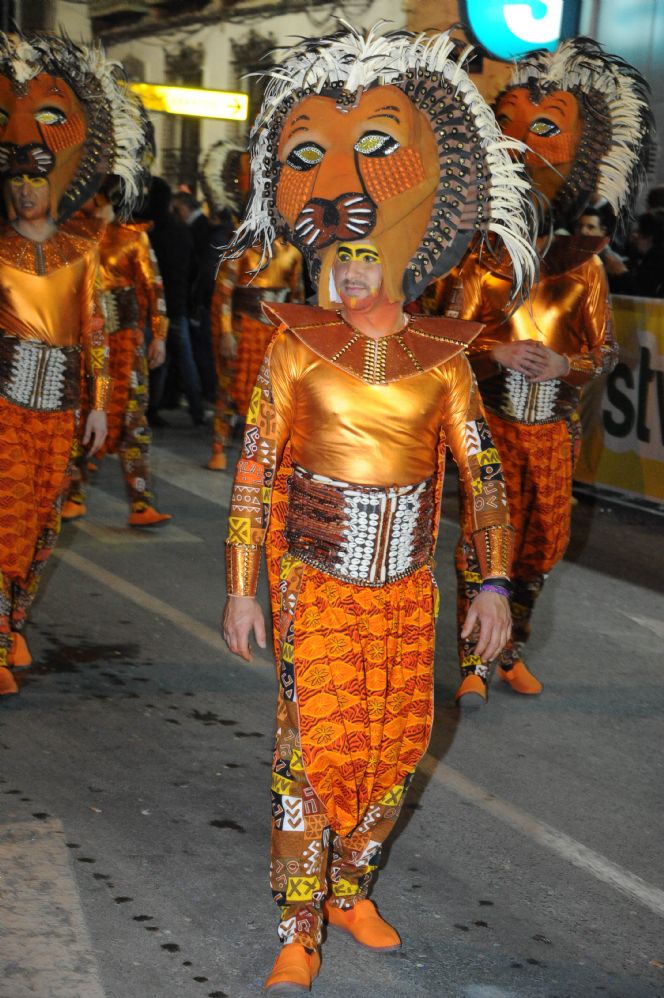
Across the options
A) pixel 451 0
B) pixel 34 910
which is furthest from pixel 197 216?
pixel 34 910

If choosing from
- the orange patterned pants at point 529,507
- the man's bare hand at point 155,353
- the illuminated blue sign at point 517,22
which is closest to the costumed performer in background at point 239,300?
the man's bare hand at point 155,353

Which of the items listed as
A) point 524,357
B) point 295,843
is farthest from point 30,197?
point 295,843

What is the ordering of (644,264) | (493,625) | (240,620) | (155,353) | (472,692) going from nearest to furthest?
(240,620)
(493,625)
(472,692)
(155,353)
(644,264)

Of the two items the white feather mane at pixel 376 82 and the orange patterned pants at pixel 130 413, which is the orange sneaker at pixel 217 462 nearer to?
the orange patterned pants at pixel 130 413

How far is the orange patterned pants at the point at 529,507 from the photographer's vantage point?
599 centimetres

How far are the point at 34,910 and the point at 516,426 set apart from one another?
119 inches

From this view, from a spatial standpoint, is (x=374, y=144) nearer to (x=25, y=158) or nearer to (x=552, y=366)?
(x=552, y=366)

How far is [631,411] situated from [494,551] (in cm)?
668

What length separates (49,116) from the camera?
5926 millimetres

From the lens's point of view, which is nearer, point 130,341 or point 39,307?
point 39,307

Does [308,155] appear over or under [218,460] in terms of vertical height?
over

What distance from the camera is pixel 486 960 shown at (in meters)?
3.88

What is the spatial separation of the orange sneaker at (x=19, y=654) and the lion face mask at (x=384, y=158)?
9.09 ft

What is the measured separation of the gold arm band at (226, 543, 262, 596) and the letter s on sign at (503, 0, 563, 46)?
42.1ft
